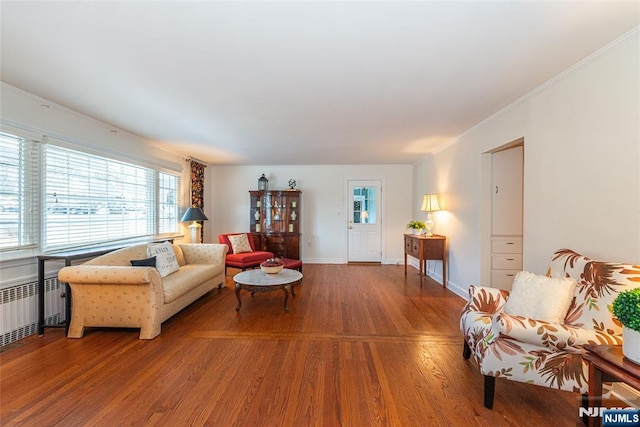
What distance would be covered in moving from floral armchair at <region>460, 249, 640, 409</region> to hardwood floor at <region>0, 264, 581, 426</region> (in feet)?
0.92

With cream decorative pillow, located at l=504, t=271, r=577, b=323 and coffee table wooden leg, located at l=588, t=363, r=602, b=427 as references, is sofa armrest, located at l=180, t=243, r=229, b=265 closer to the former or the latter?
cream decorative pillow, located at l=504, t=271, r=577, b=323

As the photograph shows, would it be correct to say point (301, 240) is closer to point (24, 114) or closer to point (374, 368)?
point (374, 368)

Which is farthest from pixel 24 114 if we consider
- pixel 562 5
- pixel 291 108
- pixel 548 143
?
pixel 548 143

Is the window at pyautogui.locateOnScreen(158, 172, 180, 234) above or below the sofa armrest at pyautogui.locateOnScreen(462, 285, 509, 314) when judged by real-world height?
above

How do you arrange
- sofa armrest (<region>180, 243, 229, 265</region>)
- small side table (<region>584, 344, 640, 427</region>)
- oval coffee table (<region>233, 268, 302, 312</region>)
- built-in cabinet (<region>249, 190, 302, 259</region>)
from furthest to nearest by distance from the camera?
built-in cabinet (<region>249, 190, 302, 259</region>) → sofa armrest (<region>180, 243, 229, 265</region>) → oval coffee table (<region>233, 268, 302, 312</region>) → small side table (<region>584, 344, 640, 427</region>)

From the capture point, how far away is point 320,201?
6.22 meters

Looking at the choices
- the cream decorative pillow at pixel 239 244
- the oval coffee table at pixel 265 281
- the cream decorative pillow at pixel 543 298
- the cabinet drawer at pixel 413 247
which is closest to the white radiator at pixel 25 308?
the oval coffee table at pixel 265 281

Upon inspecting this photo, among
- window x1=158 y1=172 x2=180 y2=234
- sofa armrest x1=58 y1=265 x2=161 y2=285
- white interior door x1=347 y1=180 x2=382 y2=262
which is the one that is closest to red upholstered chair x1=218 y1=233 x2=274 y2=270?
window x1=158 y1=172 x2=180 y2=234

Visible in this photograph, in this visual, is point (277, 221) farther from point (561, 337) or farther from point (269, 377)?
point (561, 337)

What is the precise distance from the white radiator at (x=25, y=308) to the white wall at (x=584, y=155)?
4.75 meters

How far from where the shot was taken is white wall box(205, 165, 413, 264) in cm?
615

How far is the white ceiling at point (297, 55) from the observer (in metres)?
1.48

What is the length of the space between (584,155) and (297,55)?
2.24 metres

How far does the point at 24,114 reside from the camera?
253 cm
